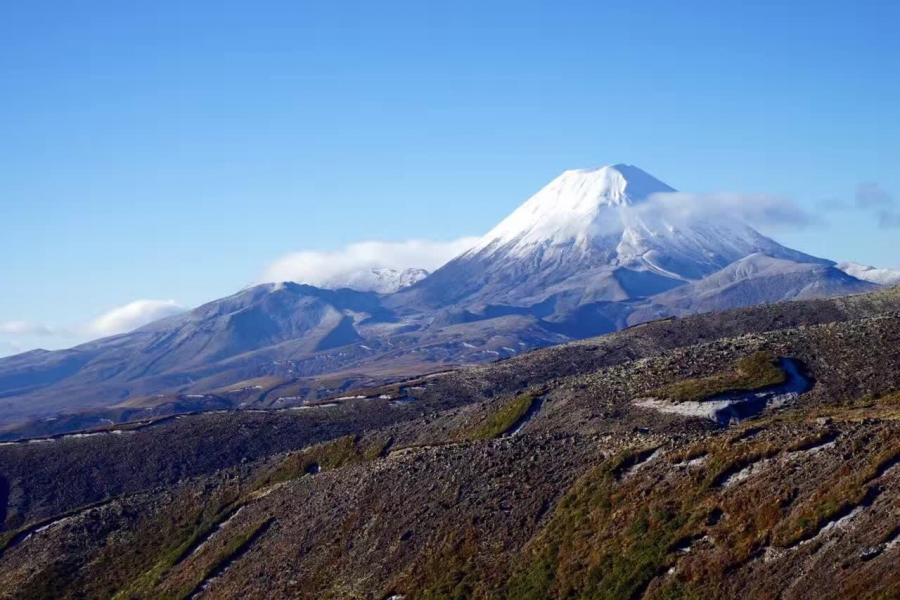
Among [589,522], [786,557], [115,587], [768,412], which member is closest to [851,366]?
[768,412]

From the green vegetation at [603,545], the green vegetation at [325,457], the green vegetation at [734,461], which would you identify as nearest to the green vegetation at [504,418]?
the green vegetation at [325,457]

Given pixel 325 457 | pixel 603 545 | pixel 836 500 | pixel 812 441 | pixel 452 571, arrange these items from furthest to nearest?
pixel 325 457, pixel 452 571, pixel 812 441, pixel 603 545, pixel 836 500

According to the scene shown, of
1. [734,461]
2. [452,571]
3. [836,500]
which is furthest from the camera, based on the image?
[452,571]

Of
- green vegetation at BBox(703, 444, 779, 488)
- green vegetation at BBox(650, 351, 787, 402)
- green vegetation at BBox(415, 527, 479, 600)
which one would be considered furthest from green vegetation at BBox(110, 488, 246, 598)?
green vegetation at BBox(703, 444, 779, 488)

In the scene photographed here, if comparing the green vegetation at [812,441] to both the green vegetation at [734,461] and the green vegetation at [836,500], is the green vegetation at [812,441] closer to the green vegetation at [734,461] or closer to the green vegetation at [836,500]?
the green vegetation at [734,461]

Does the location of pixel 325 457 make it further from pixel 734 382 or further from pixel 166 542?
pixel 734 382

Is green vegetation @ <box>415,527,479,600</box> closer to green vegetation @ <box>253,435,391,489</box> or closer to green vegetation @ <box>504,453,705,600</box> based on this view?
green vegetation @ <box>504,453,705,600</box>

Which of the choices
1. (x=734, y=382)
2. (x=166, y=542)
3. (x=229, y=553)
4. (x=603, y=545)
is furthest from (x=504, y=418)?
(x=603, y=545)
